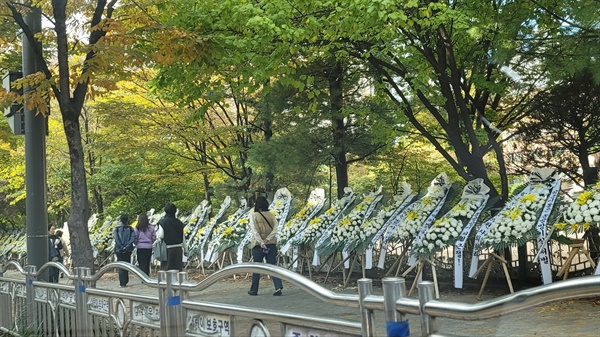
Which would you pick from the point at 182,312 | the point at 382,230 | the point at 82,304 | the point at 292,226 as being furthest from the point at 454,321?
the point at 292,226

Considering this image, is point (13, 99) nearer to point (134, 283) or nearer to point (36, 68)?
point (36, 68)

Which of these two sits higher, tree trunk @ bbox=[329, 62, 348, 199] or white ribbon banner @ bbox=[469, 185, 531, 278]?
tree trunk @ bbox=[329, 62, 348, 199]

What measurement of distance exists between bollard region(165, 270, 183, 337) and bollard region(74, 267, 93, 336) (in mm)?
1801

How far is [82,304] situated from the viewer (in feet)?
20.3

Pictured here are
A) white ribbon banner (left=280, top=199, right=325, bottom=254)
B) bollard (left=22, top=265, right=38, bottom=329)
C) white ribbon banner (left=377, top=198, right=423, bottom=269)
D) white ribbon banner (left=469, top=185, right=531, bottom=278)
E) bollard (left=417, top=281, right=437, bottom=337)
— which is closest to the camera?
bollard (left=417, top=281, right=437, bottom=337)

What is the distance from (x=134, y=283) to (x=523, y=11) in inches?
259

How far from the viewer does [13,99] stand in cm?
785

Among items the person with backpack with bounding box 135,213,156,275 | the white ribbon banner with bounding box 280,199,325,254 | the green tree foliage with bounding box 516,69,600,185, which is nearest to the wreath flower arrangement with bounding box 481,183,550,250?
the green tree foliage with bounding box 516,69,600,185

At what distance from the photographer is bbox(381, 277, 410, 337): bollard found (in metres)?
2.87

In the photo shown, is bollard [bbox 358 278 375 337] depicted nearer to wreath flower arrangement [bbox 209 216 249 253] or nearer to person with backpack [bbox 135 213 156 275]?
person with backpack [bbox 135 213 156 275]

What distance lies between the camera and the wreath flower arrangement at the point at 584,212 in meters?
7.71

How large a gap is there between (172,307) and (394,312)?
2.19 m

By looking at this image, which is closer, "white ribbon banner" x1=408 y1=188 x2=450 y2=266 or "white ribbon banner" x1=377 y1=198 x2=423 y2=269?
"white ribbon banner" x1=408 y1=188 x2=450 y2=266

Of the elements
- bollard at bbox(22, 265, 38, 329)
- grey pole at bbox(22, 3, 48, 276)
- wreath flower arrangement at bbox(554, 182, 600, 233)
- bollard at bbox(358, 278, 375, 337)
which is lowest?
A: bollard at bbox(22, 265, 38, 329)
